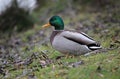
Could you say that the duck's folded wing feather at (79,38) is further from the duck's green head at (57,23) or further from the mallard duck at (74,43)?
the duck's green head at (57,23)

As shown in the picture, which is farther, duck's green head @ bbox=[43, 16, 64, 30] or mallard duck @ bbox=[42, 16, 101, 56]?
duck's green head @ bbox=[43, 16, 64, 30]

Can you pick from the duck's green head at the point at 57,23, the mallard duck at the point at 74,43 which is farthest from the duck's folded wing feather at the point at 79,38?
the duck's green head at the point at 57,23

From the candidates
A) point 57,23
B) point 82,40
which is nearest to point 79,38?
point 82,40

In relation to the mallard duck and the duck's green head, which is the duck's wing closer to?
the mallard duck

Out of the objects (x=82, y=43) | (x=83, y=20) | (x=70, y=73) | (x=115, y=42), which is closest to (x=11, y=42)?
(x=83, y=20)

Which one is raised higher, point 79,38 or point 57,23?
point 57,23

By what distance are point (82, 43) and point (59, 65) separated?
809mm

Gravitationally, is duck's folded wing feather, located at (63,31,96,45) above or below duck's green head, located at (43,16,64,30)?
below

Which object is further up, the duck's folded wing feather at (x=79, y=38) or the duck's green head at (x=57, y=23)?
the duck's green head at (x=57, y=23)

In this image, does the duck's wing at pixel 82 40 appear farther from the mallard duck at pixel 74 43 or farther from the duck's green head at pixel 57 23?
the duck's green head at pixel 57 23

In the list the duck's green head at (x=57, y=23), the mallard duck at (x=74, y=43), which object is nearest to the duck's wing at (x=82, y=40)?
the mallard duck at (x=74, y=43)

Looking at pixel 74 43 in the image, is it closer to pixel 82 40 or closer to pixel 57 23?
pixel 82 40

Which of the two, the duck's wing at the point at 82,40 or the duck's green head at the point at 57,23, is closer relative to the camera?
the duck's wing at the point at 82,40

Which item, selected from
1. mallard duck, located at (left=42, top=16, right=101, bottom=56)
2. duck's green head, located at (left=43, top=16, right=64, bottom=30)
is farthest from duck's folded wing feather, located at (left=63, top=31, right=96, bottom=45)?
duck's green head, located at (left=43, top=16, right=64, bottom=30)
